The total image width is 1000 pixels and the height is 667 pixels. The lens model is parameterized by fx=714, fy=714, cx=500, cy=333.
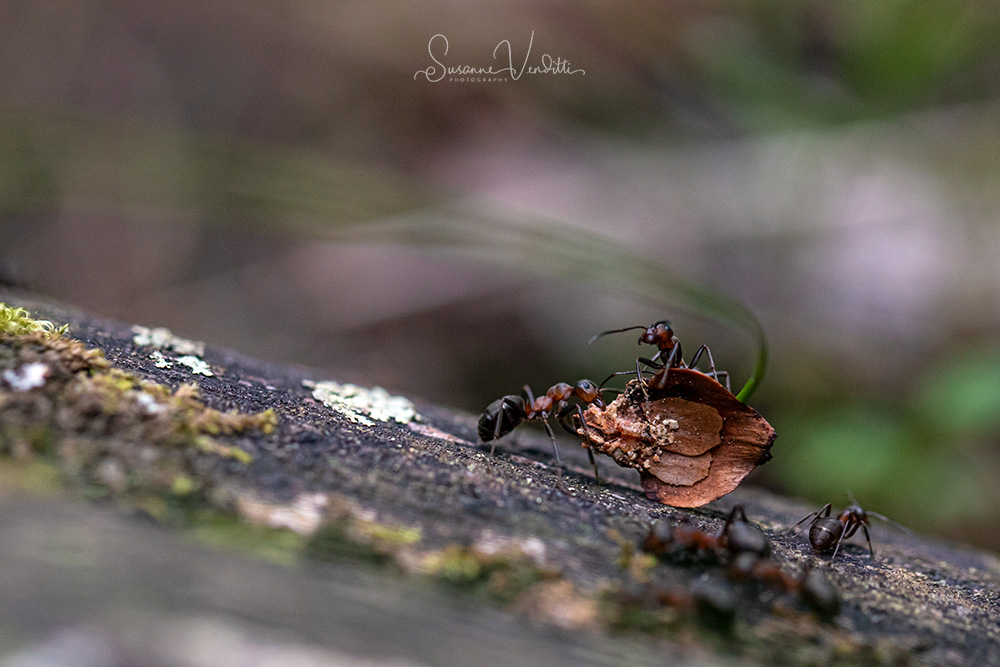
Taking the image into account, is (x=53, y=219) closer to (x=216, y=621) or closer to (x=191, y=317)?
(x=191, y=317)

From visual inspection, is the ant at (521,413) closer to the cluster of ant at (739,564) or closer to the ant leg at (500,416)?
the ant leg at (500,416)

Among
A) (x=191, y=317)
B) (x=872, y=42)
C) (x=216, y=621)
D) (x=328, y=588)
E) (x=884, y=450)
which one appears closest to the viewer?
(x=216, y=621)

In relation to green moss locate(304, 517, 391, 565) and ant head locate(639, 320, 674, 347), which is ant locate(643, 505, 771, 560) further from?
ant head locate(639, 320, 674, 347)

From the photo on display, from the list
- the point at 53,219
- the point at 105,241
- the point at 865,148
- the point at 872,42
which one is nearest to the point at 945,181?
the point at 865,148

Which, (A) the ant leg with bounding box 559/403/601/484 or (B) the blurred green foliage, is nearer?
(A) the ant leg with bounding box 559/403/601/484

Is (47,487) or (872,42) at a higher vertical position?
(872,42)

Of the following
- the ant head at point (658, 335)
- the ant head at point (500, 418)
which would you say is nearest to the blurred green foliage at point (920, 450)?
the ant head at point (658, 335)

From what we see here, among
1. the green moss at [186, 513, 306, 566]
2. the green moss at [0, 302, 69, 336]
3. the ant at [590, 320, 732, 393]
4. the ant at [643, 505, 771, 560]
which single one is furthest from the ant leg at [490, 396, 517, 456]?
the green moss at [0, 302, 69, 336]
